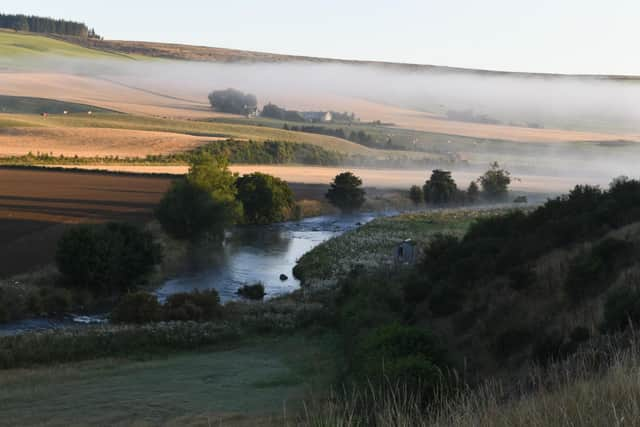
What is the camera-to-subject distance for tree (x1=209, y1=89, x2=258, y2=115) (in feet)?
627

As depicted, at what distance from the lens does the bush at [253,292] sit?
41906mm

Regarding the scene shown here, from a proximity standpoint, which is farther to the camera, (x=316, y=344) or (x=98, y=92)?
(x=98, y=92)

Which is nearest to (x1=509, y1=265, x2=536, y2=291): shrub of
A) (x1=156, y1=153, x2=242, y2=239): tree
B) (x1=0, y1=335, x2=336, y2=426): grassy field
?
(x1=0, y1=335, x2=336, y2=426): grassy field

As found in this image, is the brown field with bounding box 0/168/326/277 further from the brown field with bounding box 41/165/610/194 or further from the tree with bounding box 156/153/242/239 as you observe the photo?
the brown field with bounding box 41/165/610/194

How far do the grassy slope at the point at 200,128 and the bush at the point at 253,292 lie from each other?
10406 cm

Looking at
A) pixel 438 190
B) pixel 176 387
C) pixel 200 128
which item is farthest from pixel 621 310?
pixel 200 128

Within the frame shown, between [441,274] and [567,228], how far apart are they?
16.3 feet

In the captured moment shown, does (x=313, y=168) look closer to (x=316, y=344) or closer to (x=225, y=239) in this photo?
(x=225, y=239)

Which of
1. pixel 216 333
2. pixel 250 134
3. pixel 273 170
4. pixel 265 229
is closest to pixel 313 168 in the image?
pixel 273 170

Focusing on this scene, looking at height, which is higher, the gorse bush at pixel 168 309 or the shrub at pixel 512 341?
the shrub at pixel 512 341

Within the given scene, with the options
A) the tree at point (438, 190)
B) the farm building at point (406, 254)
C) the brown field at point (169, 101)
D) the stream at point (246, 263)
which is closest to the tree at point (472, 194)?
the tree at point (438, 190)

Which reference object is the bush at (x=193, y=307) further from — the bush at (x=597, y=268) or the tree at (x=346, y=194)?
the tree at (x=346, y=194)

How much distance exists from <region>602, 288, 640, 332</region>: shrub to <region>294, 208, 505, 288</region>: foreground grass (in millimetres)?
27183

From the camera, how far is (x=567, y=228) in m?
27.1
